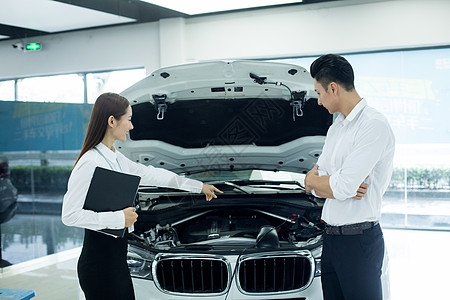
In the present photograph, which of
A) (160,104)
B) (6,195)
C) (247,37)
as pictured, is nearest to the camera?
(160,104)

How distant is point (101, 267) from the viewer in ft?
5.40

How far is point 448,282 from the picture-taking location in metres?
3.85

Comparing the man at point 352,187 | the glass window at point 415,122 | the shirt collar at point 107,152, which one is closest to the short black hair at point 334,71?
the man at point 352,187

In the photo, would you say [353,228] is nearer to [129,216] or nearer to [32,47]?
[129,216]

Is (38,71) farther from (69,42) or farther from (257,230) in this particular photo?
(257,230)

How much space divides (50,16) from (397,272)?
5.86 metres

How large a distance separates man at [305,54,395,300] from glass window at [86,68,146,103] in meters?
6.18

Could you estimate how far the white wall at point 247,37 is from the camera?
18.8 ft

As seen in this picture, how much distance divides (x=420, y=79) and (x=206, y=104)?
4720 mm

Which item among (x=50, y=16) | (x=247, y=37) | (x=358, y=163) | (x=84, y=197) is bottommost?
(x=84, y=197)

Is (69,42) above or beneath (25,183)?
above

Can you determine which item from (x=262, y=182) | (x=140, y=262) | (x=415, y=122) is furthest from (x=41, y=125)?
(x=415, y=122)

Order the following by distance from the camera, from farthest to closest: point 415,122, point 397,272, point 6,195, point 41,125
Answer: point 415,122, point 41,125, point 6,195, point 397,272

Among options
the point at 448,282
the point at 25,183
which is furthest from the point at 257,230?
the point at 25,183
